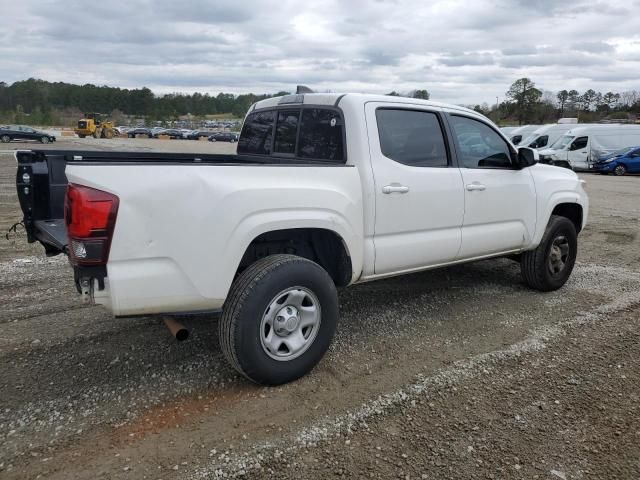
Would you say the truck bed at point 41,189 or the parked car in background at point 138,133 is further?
the parked car in background at point 138,133

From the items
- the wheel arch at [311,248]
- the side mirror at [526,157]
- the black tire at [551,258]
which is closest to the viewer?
the wheel arch at [311,248]

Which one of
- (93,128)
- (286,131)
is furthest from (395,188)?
(93,128)

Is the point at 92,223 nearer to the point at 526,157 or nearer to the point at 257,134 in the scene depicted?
the point at 257,134

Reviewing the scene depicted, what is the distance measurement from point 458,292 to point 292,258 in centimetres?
273

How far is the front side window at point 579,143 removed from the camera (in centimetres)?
2731

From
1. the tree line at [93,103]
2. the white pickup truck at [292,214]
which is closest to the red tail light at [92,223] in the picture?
the white pickup truck at [292,214]

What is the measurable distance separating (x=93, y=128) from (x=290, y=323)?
201 ft

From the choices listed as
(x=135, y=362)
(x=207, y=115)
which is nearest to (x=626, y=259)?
Result: (x=135, y=362)

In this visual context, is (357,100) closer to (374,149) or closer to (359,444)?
(374,149)

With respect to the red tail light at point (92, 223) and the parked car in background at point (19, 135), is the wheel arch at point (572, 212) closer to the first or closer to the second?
the red tail light at point (92, 223)

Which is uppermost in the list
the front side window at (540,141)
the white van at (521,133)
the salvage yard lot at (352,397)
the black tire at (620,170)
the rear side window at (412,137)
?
the rear side window at (412,137)

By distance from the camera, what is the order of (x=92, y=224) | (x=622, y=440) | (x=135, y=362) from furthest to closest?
(x=135, y=362) < (x=622, y=440) < (x=92, y=224)

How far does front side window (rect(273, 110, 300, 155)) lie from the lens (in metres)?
4.39

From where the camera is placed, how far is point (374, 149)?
12.7ft
